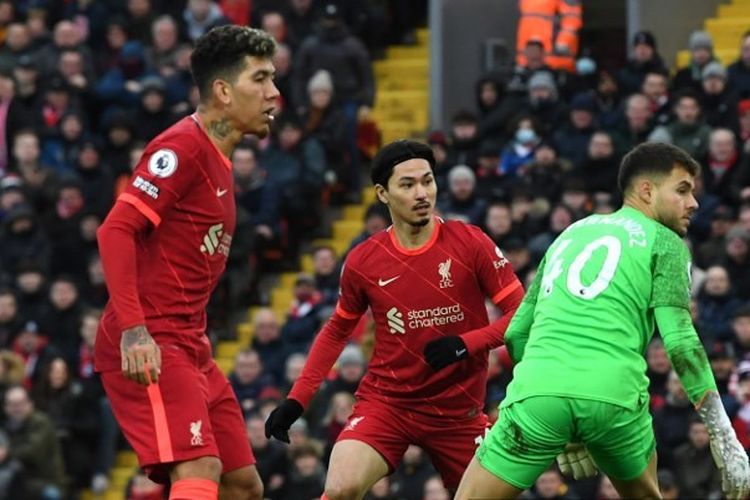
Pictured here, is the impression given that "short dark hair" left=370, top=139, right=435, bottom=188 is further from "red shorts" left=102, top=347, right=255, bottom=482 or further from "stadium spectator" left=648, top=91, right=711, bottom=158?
"stadium spectator" left=648, top=91, right=711, bottom=158

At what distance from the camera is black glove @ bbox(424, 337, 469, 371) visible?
950cm

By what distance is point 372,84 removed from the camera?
18750 mm

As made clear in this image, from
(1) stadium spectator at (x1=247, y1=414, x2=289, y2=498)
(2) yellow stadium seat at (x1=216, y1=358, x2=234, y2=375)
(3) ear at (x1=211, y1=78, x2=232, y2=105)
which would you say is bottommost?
(2) yellow stadium seat at (x1=216, y1=358, x2=234, y2=375)

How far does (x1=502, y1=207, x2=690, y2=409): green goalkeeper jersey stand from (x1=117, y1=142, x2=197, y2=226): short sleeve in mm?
1731

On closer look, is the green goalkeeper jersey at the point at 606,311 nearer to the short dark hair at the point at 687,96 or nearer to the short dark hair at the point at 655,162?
the short dark hair at the point at 655,162

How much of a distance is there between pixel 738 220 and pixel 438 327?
19.6 ft

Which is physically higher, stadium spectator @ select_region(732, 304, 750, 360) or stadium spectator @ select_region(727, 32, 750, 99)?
stadium spectator @ select_region(727, 32, 750, 99)

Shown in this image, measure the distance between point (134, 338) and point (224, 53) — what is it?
1.44m

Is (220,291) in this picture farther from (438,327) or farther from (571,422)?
(571,422)

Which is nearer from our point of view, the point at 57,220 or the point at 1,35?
the point at 57,220

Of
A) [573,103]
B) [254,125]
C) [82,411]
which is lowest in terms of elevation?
[82,411]

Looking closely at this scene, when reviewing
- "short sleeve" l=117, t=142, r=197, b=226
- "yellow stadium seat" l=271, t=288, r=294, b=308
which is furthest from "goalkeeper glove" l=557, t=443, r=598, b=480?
"yellow stadium seat" l=271, t=288, r=294, b=308

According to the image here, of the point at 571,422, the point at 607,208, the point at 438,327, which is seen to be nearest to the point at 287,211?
the point at 607,208

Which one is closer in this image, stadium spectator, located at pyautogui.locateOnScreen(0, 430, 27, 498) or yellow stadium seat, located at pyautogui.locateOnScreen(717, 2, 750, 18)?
stadium spectator, located at pyautogui.locateOnScreen(0, 430, 27, 498)
